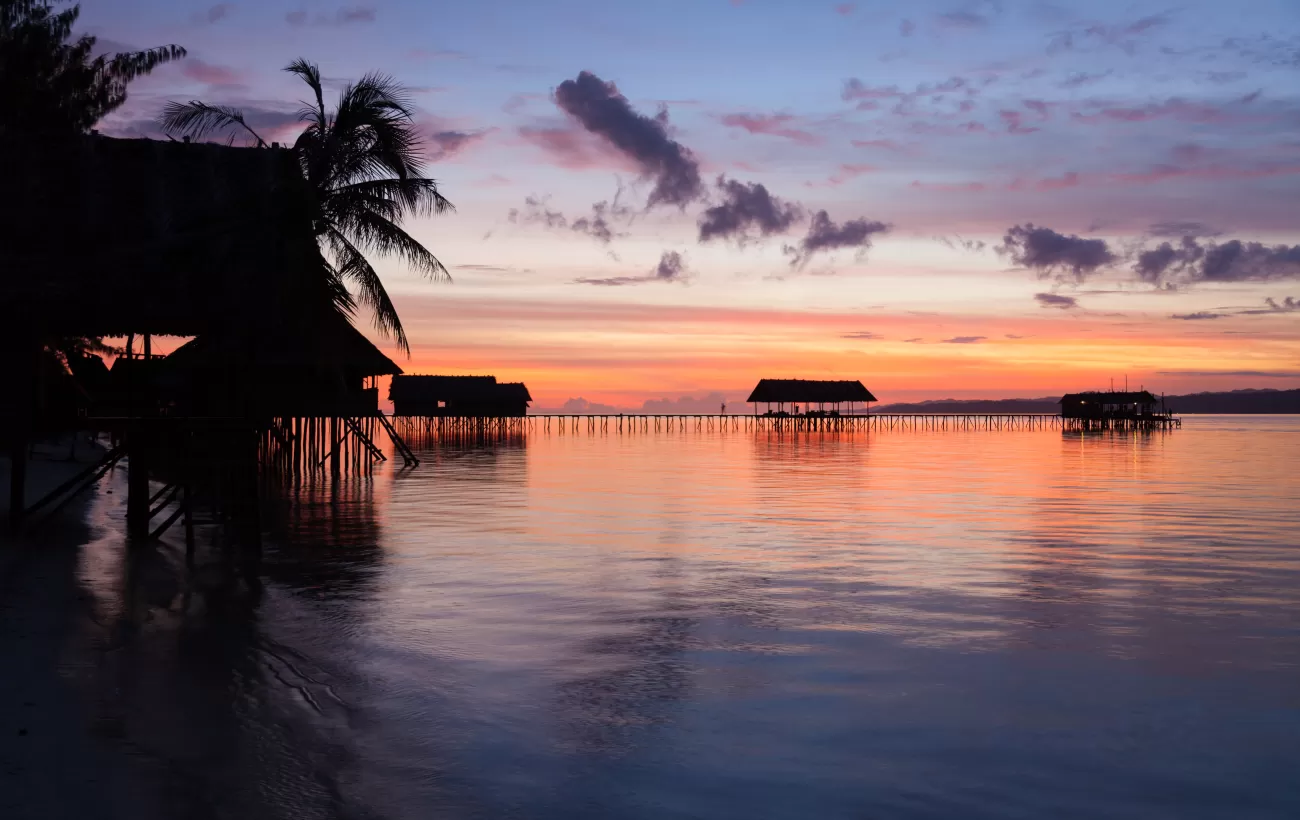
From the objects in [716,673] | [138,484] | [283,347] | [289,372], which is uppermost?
[283,347]

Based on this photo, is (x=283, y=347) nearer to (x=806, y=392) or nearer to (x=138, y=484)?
(x=138, y=484)

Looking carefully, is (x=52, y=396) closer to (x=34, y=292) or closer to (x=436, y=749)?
(x=34, y=292)

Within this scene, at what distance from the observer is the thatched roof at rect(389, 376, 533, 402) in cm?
7750

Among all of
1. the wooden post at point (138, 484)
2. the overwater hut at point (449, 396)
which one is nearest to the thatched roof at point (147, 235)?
the wooden post at point (138, 484)

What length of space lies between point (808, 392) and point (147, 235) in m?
77.2

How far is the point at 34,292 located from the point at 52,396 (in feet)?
62.5

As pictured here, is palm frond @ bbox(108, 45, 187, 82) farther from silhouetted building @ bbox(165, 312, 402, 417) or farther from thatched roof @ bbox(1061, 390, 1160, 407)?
thatched roof @ bbox(1061, 390, 1160, 407)

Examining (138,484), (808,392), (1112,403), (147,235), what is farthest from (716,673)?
(1112,403)

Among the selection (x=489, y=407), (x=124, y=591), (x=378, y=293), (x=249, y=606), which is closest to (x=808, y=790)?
(x=249, y=606)

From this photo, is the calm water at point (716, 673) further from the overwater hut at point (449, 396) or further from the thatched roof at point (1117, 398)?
the thatched roof at point (1117, 398)

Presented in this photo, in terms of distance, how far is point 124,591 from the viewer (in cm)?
1211

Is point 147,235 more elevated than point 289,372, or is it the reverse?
point 147,235

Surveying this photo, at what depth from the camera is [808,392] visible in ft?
304

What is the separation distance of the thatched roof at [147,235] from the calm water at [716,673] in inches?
144
